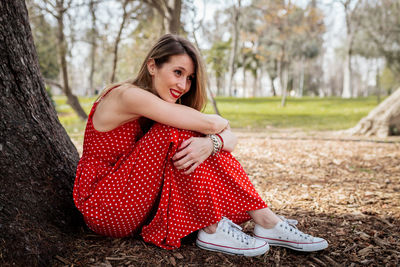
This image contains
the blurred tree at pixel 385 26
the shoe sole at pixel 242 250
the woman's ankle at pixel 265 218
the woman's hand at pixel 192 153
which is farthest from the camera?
the blurred tree at pixel 385 26

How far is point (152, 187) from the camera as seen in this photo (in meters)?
1.83

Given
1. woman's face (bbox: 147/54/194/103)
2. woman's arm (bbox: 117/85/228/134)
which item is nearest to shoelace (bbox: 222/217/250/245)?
woman's arm (bbox: 117/85/228/134)

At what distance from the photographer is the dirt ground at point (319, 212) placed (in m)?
1.82

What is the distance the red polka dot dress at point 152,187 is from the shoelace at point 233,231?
0.21ft

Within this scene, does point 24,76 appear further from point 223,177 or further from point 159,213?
point 223,177

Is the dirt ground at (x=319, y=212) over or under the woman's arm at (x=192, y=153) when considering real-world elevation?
under

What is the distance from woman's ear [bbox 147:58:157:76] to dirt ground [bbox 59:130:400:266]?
1.07 meters

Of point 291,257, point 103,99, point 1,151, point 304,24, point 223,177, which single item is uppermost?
point 304,24

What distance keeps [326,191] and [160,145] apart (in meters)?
2.05

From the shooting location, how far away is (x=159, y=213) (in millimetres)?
1845

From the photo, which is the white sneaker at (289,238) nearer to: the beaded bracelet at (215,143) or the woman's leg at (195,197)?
the woman's leg at (195,197)

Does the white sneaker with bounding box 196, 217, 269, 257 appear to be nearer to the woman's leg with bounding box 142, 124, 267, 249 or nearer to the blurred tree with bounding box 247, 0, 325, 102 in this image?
the woman's leg with bounding box 142, 124, 267, 249

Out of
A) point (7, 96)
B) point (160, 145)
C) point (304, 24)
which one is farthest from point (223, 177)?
point (304, 24)

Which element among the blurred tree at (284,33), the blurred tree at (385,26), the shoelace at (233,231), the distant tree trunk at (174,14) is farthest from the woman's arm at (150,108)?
the blurred tree at (385,26)
